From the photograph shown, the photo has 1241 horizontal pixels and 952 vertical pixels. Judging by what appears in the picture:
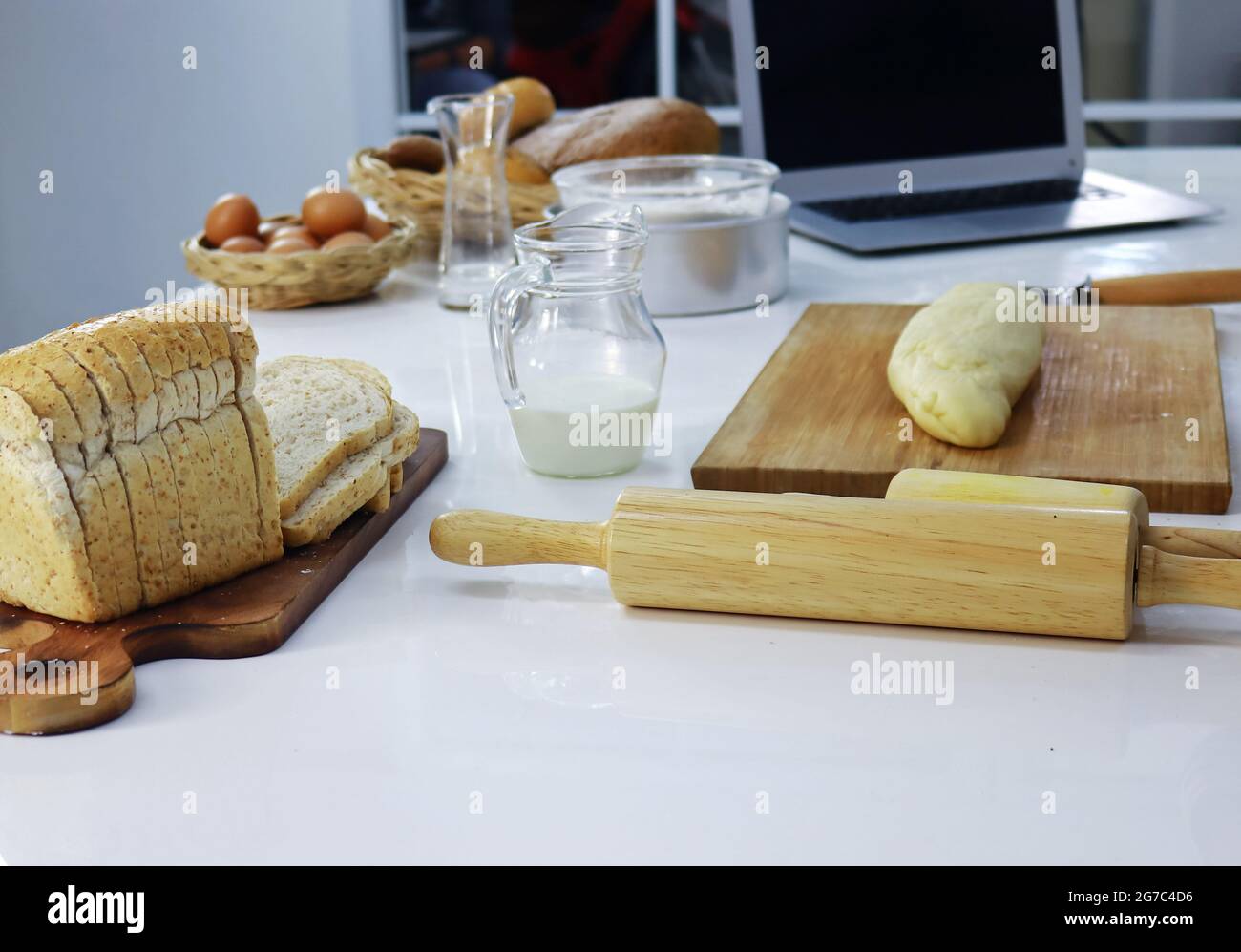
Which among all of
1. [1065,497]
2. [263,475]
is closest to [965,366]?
[1065,497]

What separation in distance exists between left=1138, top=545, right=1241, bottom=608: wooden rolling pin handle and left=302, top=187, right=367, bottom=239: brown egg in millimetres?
1119

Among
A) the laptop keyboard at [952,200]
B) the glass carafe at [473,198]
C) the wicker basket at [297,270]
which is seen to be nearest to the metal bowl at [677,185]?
the glass carafe at [473,198]

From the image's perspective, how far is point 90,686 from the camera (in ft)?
2.25

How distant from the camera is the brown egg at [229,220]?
1.58 metres

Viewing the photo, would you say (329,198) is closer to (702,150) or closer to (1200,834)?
(702,150)

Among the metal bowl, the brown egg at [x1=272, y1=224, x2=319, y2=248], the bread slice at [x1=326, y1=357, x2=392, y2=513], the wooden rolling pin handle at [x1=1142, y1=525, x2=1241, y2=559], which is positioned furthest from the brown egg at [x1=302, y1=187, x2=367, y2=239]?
the wooden rolling pin handle at [x1=1142, y1=525, x2=1241, y2=559]

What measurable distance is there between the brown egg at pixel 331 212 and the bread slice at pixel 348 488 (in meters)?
0.69

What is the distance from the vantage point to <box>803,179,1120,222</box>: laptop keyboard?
1887mm

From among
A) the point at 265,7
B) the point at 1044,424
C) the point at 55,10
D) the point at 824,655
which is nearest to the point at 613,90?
the point at 265,7

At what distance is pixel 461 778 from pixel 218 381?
30 cm

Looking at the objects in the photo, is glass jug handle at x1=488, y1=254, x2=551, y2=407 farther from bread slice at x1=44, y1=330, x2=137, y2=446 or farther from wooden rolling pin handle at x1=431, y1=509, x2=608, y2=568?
bread slice at x1=44, y1=330, x2=137, y2=446

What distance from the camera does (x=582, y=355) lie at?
3.30 ft

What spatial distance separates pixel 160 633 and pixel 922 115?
5.03 ft

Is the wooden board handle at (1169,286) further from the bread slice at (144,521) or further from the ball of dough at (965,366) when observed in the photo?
the bread slice at (144,521)
